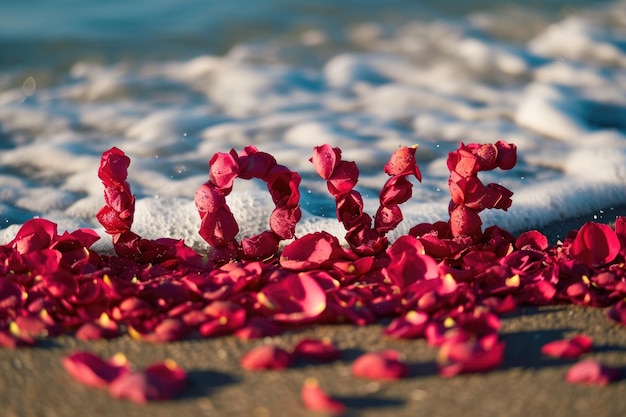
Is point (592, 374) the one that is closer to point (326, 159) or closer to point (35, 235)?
point (326, 159)

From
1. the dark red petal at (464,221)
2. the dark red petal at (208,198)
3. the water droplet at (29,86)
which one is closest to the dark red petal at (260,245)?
the dark red petal at (208,198)

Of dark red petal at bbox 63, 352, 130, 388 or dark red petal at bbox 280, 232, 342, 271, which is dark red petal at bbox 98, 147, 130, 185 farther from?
dark red petal at bbox 63, 352, 130, 388

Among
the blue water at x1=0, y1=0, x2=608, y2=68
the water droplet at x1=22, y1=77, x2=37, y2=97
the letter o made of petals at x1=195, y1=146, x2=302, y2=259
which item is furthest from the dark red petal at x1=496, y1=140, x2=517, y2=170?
the blue water at x1=0, y1=0, x2=608, y2=68

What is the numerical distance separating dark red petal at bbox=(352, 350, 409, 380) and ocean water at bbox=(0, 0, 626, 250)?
2.90 feet

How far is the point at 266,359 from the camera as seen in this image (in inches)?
57.7

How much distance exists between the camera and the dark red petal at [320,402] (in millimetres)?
1332

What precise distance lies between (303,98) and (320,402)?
9.15 feet

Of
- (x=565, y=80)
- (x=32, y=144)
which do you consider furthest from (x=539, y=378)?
(x=565, y=80)

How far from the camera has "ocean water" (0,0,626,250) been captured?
2.69m

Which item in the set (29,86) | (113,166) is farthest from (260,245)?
(29,86)

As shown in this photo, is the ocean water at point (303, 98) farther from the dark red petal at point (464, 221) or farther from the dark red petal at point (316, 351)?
the dark red petal at point (316, 351)

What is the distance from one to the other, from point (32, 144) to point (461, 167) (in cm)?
205

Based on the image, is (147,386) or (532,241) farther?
(532,241)

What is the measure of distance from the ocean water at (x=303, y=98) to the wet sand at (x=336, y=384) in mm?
741
